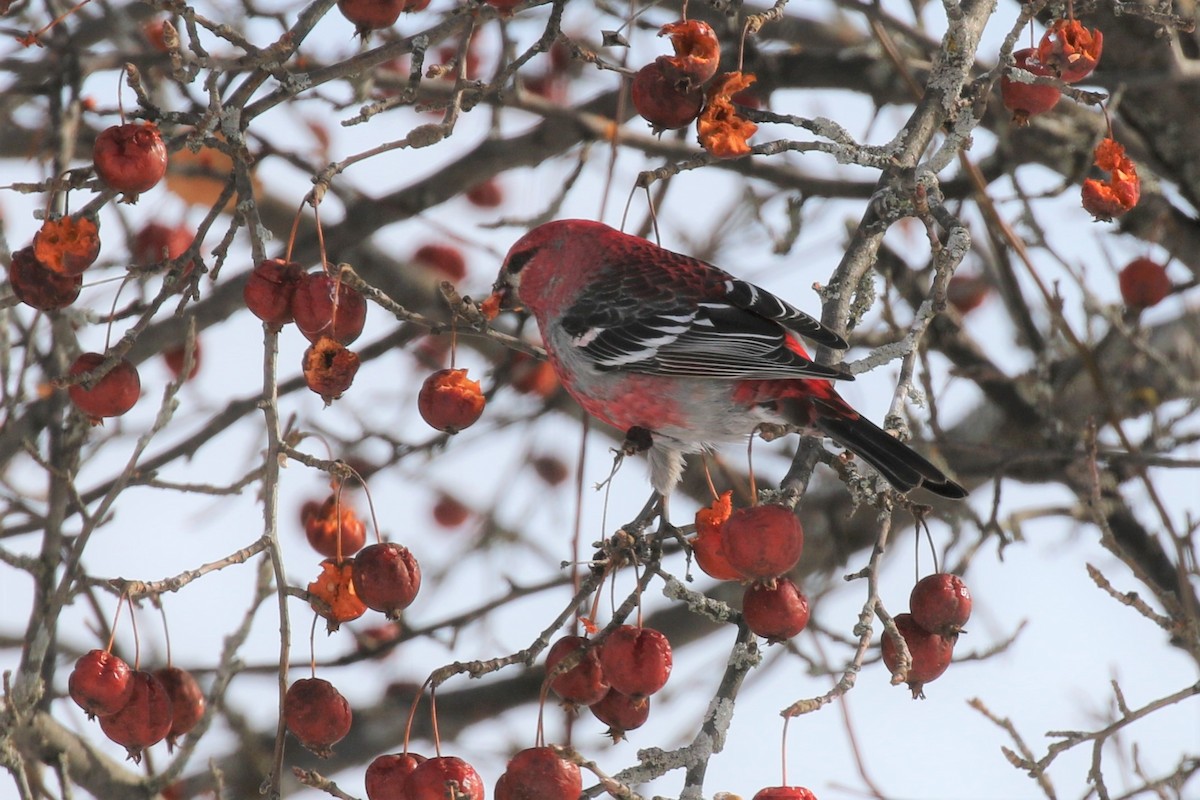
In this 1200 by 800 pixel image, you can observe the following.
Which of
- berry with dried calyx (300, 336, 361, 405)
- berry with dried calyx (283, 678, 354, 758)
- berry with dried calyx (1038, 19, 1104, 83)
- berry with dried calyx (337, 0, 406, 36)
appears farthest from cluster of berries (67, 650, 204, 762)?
berry with dried calyx (1038, 19, 1104, 83)

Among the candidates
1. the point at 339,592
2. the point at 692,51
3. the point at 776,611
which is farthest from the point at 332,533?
the point at 692,51

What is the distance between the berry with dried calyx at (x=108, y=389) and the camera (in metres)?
2.34

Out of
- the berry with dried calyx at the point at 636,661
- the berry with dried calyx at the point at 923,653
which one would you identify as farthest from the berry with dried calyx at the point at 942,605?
the berry with dried calyx at the point at 636,661

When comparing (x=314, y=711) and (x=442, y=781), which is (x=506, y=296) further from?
(x=442, y=781)

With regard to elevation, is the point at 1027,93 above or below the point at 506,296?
below

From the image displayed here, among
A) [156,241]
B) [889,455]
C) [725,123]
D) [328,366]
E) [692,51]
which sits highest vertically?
[156,241]

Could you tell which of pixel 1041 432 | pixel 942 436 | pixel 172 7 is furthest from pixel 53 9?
pixel 1041 432

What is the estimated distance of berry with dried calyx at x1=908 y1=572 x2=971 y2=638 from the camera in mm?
2141

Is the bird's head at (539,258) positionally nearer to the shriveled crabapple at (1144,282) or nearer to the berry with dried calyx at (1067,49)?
the berry with dried calyx at (1067,49)

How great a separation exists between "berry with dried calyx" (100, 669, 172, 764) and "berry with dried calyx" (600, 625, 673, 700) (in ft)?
2.55

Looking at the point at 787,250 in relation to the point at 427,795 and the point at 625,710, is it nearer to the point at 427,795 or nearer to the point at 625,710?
the point at 625,710

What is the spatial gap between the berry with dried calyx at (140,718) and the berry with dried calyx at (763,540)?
3.27ft

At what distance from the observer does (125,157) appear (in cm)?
218

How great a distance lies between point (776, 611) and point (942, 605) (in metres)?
0.28
